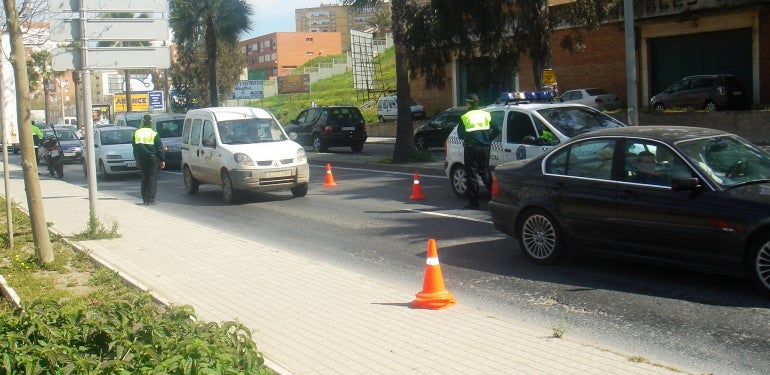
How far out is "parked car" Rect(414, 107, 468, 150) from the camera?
100 feet

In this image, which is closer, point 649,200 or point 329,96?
point 649,200

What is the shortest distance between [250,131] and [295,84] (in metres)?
→ 68.7

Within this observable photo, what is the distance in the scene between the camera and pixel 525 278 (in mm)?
8789

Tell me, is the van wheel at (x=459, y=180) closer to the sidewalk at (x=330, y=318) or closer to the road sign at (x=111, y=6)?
the sidewalk at (x=330, y=318)

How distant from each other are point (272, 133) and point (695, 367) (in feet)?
41.8

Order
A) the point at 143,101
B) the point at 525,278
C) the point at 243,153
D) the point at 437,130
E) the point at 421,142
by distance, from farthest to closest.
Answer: the point at 143,101 < the point at 421,142 < the point at 437,130 < the point at 243,153 < the point at 525,278

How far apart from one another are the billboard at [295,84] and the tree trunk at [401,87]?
192ft

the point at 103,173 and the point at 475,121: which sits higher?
the point at 475,121

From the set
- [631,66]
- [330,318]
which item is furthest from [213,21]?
[330,318]

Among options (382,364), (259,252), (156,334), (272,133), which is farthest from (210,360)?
(272,133)

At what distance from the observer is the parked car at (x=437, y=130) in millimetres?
30578

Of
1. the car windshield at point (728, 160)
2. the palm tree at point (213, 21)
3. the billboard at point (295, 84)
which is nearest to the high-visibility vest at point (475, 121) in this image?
the car windshield at point (728, 160)

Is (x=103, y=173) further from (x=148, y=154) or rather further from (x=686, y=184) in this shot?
(x=686, y=184)

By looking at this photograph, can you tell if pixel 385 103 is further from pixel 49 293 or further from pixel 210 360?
pixel 210 360
